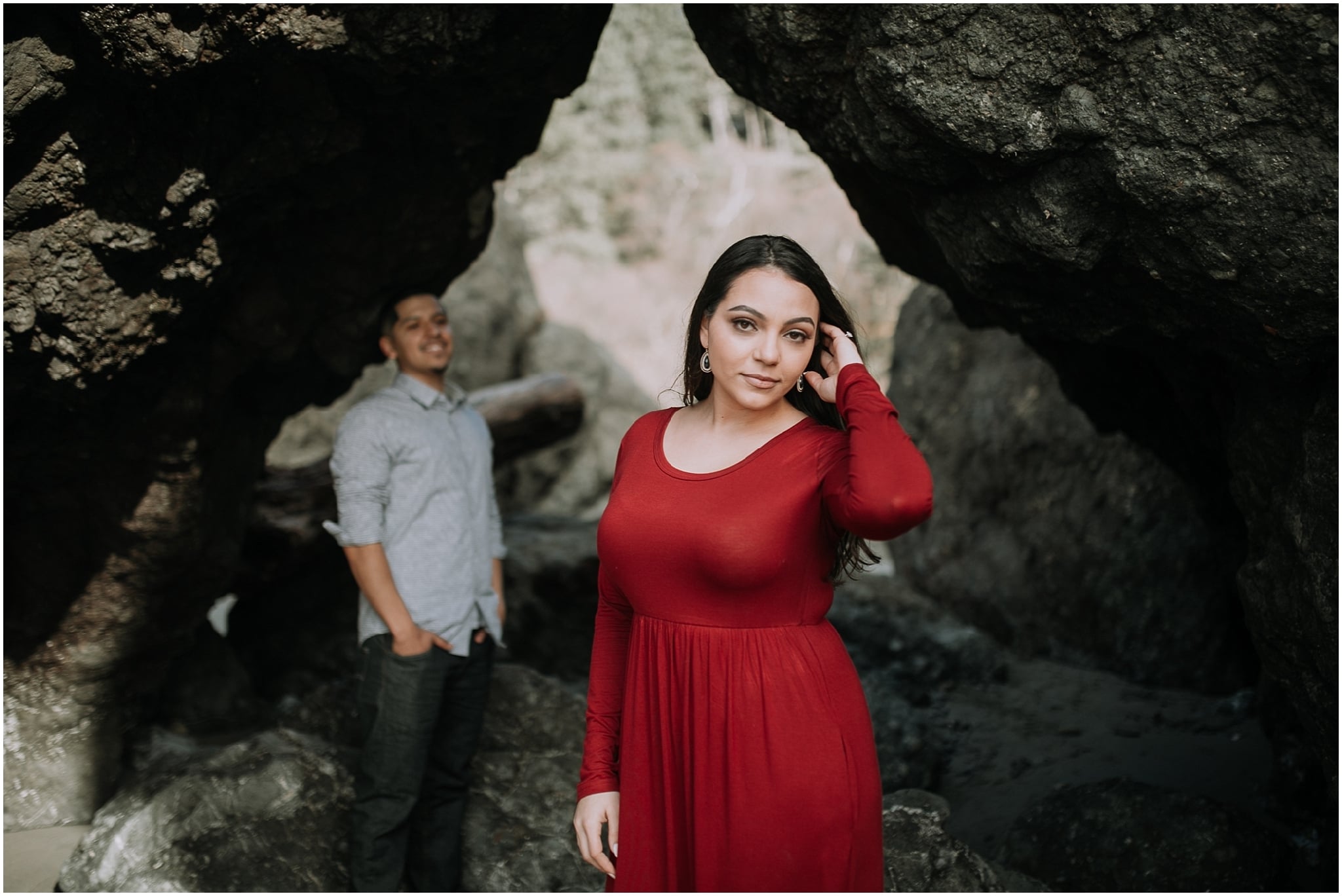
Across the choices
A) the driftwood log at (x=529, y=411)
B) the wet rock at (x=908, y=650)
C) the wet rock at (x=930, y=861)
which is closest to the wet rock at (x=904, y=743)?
the wet rock at (x=908, y=650)

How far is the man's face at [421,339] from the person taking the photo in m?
3.89

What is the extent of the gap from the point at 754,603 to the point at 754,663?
12cm

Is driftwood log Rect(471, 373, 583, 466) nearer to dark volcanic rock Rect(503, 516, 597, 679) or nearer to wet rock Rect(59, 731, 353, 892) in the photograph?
dark volcanic rock Rect(503, 516, 597, 679)

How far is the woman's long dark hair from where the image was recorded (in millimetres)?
2180

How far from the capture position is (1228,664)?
18.3 feet

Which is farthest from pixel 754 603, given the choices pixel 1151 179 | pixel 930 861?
pixel 930 861

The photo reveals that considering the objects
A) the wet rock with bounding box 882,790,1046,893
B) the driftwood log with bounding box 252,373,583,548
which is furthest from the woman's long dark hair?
the driftwood log with bounding box 252,373,583,548

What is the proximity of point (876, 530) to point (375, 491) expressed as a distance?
2129 mm

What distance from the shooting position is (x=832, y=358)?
222 centimetres

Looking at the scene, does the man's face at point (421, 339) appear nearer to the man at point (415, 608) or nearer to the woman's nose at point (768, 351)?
the man at point (415, 608)

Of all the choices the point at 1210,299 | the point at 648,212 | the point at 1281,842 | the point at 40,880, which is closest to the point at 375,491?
the point at 40,880

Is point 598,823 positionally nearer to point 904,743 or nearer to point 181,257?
point 181,257

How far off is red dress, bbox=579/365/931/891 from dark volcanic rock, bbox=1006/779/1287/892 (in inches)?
82.2

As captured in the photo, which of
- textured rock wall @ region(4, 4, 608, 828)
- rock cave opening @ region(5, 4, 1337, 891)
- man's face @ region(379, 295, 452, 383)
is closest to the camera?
rock cave opening @ region(5, 4, 1337, 891)
